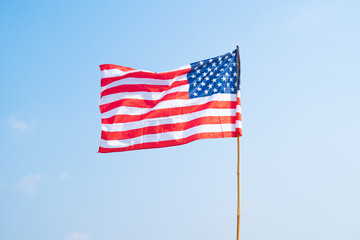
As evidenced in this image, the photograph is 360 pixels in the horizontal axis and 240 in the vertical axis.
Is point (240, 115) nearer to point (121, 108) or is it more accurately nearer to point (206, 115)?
point (206, 115)

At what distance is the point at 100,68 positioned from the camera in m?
24.4

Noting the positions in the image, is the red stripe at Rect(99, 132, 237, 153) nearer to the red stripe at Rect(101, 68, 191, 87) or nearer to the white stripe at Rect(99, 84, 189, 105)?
the white stripe at Rect(99, 84, 189, 105)

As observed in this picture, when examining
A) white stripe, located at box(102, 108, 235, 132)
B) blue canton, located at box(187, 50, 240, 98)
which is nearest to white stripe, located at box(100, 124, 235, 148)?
white stripe, located at box(102, 108, 235, 132)

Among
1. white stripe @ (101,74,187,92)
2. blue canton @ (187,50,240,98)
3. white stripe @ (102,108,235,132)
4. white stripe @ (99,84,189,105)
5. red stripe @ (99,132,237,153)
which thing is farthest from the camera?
white stripe @ (101,74,187,92)

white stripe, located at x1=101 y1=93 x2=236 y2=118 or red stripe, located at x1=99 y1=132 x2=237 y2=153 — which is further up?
white stripe, located at x1=101 y1=93 x2=236 y2=118

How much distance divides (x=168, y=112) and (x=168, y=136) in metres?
1.41

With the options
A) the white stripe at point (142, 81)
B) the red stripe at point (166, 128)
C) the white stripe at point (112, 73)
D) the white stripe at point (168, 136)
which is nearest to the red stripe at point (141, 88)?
the white stripe at point (142, 81)

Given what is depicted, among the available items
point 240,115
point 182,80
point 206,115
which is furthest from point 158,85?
point 240,115

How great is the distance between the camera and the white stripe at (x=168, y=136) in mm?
22312

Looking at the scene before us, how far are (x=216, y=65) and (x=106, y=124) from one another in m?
6.80

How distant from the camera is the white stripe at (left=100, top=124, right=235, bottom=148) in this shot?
2231 cm

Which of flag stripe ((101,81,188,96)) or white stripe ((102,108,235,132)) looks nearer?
white stripe ((102,108,235,132))

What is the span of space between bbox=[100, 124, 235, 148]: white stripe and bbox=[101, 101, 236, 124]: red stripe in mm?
1112

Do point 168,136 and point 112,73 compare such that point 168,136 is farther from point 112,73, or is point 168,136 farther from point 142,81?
point 112,73
